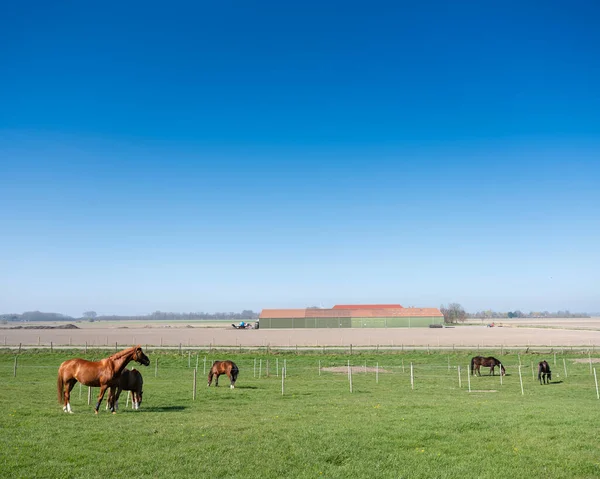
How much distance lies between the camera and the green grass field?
12.2 meters

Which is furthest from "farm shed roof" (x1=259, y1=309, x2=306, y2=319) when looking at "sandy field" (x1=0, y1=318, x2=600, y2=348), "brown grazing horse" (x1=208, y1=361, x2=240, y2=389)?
"brown grazing horse" (x1=208, y1=361, x2=240, y2=389)

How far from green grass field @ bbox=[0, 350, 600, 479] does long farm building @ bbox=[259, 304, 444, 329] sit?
110725 mm

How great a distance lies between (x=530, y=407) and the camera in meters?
22.4

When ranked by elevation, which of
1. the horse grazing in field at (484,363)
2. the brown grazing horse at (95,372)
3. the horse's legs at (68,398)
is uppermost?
the brown grazing horse at (95,372)

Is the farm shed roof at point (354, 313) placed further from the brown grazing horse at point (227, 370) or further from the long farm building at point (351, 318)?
the brown grazing horse at point (227, 370)

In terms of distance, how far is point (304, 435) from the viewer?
15461 mm

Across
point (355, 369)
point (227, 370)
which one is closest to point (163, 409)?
point (227, 370)

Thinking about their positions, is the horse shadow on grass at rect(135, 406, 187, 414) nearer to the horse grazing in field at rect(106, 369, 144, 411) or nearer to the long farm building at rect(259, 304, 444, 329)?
the horse grazing in field at rect(106, 369, 144, 411)

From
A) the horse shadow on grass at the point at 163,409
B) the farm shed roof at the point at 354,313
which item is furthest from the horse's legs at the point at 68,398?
the farm shed roof at the point at 354,313

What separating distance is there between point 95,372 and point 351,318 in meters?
128

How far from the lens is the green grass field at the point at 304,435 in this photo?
1221cm

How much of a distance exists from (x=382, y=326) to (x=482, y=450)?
12927 cm

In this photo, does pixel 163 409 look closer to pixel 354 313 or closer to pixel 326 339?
pixel 326 339

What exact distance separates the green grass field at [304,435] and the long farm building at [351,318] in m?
111
